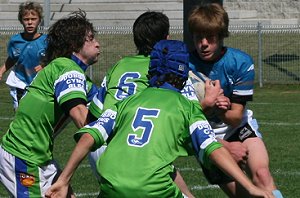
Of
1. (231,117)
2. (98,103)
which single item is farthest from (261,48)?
(98,103)

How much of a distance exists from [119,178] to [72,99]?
125 centimetres

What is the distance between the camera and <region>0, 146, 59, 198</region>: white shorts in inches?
249

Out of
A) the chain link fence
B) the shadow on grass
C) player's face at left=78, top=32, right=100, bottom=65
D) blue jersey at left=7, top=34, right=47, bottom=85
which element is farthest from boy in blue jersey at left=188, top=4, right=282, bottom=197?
the shadow on grass

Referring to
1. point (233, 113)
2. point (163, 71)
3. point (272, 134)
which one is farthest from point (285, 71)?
point (163, 71)

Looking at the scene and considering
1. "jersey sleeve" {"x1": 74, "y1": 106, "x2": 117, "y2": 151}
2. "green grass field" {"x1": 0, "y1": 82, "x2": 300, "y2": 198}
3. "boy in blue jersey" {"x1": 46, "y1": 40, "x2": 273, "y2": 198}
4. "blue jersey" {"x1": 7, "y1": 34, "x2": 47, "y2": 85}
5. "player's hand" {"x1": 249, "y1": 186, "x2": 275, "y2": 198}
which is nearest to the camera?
"player's hand" {"x1": 249, "y1": 186, "x2": 275, "y2": 198}

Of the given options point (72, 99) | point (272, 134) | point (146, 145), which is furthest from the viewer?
point (272, 134)

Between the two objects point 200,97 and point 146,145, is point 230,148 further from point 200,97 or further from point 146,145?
point 146,145

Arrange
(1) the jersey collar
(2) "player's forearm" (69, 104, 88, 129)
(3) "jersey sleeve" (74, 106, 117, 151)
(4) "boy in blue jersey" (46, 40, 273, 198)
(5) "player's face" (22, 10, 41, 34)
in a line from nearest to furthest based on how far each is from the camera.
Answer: (4) "boy in blue jersey" (46, 40, 273, 198), (3) "jersey sleeve" (74, 106, 117, 151), (2) "player's forearm" (69, 104, 88, 129), (1) the jersey collar, (5) "player's face" (22, 10, 41, 34)

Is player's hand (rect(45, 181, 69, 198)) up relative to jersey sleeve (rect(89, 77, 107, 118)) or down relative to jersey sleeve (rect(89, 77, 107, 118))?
down

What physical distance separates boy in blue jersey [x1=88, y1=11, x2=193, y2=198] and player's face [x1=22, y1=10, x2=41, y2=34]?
597cm

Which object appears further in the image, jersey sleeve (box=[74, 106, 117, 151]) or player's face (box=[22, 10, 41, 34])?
player's face (box=[22, 10, 41, 34])

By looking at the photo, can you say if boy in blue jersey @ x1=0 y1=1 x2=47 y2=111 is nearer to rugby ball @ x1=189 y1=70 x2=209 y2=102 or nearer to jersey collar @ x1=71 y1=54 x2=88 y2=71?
jersey collar @ x1=71 y1=54 x2=88 y2=71

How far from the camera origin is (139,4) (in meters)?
30.4

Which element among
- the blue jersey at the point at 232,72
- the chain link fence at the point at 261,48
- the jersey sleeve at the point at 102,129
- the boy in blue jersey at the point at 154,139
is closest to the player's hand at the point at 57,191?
the boy in blue jersey at the point at 154,139
